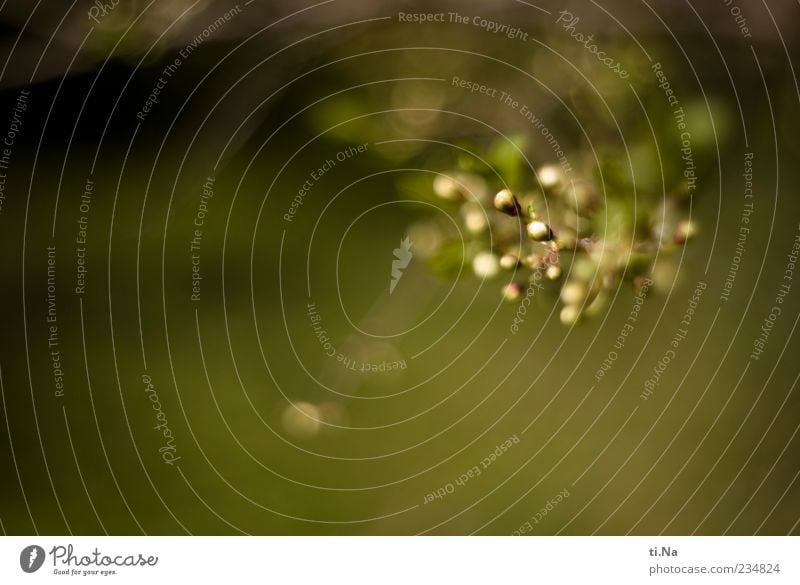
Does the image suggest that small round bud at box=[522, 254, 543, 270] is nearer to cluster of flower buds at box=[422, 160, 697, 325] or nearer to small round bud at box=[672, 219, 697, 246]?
cluster of flower buds at box=[422, 160, 697, 325]

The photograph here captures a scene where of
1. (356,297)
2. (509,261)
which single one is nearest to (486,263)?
(509,261)

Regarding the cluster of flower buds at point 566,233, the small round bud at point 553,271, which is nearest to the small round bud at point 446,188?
the cluster of flower buds at point 566,233

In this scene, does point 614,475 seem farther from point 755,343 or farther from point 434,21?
point 434,21

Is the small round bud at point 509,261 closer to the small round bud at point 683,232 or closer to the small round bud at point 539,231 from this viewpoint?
the small round bud at point 539,231

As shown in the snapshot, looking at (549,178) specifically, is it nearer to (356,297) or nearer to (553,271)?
(553,271)

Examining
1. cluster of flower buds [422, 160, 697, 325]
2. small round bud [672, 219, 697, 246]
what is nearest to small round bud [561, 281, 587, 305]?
cluster of flower buds [422, 160, 697, 325]

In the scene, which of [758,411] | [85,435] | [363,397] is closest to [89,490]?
[85,435]
